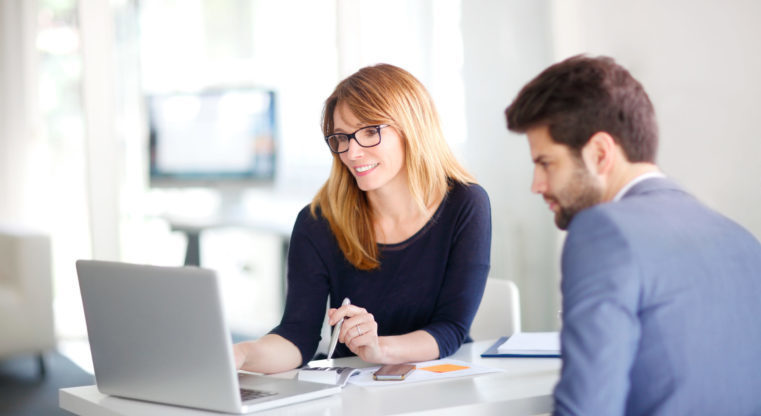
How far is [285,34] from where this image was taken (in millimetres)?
4309

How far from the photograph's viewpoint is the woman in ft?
6.53

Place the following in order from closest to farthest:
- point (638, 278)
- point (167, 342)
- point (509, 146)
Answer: point (638, 278), point (167, 342), point (509, 146)

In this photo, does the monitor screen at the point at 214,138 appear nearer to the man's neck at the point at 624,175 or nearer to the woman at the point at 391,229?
the woman at the point at 391,229

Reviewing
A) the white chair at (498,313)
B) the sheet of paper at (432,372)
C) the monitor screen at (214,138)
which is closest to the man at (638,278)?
the sheet of paper at (432,372)

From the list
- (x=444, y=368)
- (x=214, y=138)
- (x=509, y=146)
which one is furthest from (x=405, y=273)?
(x=214, y=138)

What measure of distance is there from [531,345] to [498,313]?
508mm

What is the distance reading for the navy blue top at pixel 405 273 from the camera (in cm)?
197

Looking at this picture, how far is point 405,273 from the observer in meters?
2.03

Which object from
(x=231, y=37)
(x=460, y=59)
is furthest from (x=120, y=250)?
(x=460, y=59)

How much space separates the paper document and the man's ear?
605 mm

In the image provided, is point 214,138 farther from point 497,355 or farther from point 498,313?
point 497,355

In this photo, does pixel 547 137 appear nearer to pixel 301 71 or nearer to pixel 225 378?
pixel 225 378

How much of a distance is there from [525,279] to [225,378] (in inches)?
101

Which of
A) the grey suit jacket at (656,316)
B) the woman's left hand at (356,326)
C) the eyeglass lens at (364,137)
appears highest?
the eyeglass lens at (364,137)
